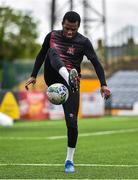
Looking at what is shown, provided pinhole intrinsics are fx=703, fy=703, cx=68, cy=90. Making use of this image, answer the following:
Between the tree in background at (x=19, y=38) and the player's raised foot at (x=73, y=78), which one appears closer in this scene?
the player's raised foot at (x=73, y=78)

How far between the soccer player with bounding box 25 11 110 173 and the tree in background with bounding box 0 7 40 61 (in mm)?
58227

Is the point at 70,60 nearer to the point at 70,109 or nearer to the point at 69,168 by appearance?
the point at 70,109

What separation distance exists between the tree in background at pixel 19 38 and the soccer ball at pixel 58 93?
58.8 meters

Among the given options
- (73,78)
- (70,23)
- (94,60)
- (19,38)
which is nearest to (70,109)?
(73,78)

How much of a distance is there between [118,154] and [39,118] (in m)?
20.3

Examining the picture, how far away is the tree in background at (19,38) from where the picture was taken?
70.6 meters

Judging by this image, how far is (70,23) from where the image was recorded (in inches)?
381

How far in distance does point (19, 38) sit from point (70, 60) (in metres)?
62.6

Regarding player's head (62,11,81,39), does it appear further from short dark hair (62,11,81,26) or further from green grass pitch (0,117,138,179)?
green grass pitch (0,117,138,179)

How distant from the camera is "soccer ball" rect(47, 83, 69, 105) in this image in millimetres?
9406

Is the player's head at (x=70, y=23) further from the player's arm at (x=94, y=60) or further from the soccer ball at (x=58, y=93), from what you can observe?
the soccer ball at (x=58, y=93)

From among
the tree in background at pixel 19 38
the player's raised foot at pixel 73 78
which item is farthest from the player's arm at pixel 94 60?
the tree in background at pixel 19 38

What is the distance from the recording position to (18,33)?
235ft

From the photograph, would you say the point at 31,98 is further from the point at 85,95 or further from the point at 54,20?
the point at 54,20
